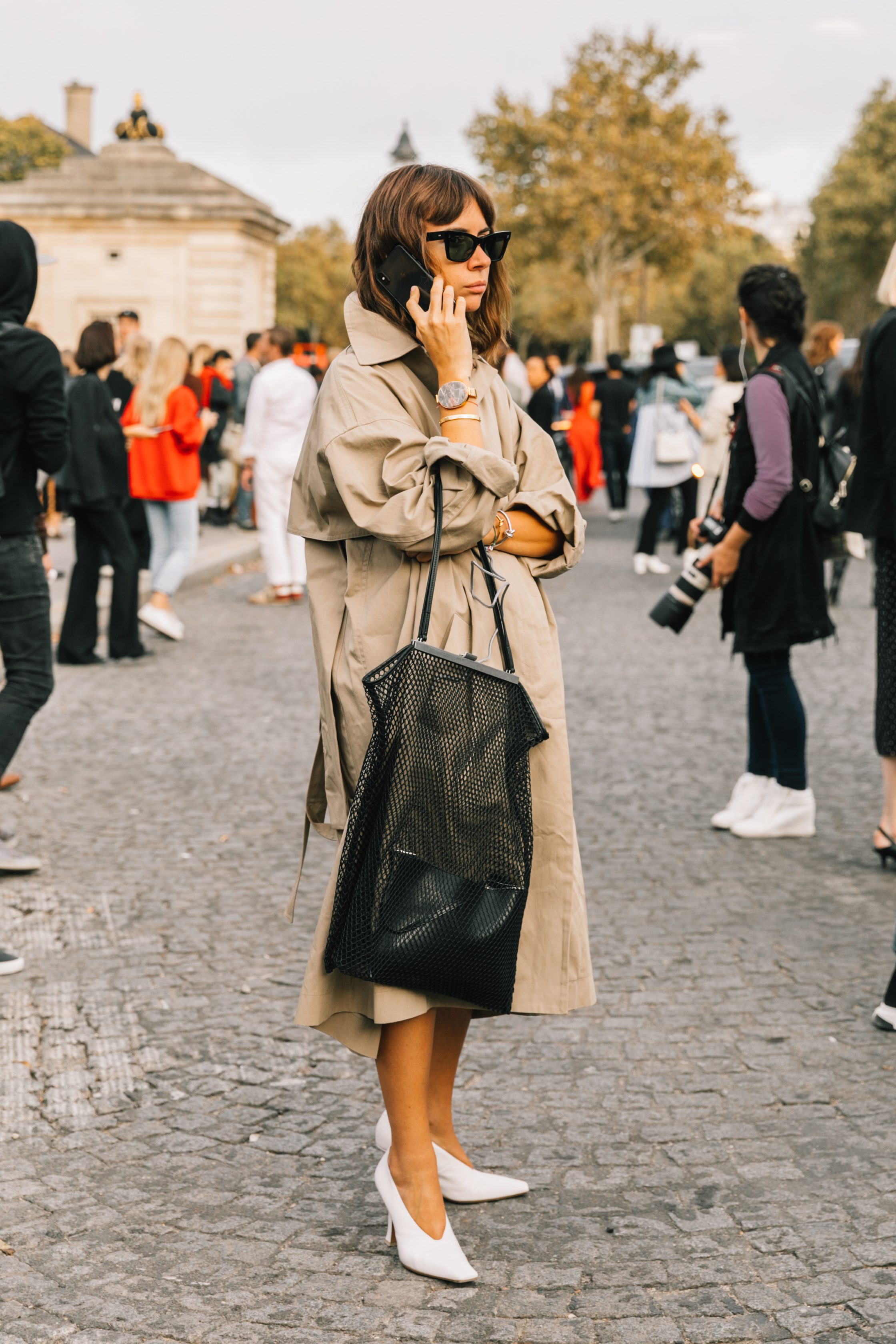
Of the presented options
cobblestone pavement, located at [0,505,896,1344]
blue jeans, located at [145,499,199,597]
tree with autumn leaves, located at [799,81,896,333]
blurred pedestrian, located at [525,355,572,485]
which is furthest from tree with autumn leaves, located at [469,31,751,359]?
cobblestone pavement, located at [0,505,896,1344]

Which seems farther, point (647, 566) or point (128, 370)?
point (647, 566)

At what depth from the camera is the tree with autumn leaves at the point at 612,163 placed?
176 feet

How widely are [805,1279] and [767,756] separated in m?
3.57

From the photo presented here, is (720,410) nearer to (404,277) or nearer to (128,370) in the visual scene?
(128,370)

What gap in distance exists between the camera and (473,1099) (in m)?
3.92

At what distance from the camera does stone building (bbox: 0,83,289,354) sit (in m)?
31.0

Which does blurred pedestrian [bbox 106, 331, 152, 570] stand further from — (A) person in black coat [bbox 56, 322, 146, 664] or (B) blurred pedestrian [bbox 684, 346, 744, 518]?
(B) blurred pedestrian [bbox 684, 346, 744, 518]

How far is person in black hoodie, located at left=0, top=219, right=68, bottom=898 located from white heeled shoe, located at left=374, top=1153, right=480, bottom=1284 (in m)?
2.97

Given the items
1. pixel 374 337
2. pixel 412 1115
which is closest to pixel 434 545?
pixel 374 337

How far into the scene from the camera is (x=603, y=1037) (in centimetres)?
432

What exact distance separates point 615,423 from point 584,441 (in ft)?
5.23

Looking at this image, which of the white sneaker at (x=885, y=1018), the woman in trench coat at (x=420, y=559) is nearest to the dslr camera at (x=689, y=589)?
the white sneaker at (x=885, y=1018)

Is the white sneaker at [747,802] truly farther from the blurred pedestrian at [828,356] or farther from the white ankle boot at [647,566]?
the white ankle boot at [647,566]

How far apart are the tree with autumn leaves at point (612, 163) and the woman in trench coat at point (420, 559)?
5161cm
